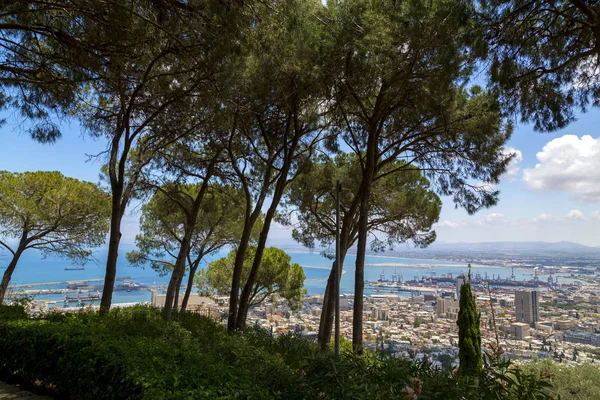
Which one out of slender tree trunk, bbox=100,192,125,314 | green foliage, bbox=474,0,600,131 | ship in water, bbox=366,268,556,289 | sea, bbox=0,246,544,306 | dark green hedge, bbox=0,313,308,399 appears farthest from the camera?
sea, bbox=0,246,544,306

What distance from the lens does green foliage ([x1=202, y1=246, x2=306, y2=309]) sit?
13.8 m

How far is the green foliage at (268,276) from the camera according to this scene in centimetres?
1377

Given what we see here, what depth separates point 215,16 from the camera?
4.25 metres

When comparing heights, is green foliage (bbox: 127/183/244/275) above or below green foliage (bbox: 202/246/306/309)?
above

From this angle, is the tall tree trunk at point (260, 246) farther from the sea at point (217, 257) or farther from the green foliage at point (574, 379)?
the green foliage at point (574, 379)

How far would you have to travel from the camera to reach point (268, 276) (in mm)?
13812

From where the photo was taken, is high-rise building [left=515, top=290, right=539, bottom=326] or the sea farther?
the sea

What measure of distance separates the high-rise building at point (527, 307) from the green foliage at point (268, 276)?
7413 mm

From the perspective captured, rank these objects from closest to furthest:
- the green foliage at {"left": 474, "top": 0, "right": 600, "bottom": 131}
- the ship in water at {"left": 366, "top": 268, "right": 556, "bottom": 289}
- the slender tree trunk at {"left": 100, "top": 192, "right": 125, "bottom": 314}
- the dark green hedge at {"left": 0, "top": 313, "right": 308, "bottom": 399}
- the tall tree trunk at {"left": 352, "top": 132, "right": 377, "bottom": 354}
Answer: the dark green hedge at {"left": 0, "top": 313, "right": 308, "bottom": 399}
the green foliage at {"left": 474, "top": 0, "right": 600, "bottom": 131}
the tall tree trunk at {"left": 352, "top": 132, "right": 377, "bottom": 354}
the slender tree trunk at {"left": 100, "top": 192, "right": 125, "bottom": 314}
the ship in water at {"left": 366, "top": 268, "right": 556, "bottom": 289}

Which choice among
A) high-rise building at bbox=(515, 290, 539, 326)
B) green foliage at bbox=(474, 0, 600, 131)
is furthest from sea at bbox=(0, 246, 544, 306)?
green foliage at bbox=(474, 0, 600, 131)

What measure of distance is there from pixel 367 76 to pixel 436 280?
11765mm

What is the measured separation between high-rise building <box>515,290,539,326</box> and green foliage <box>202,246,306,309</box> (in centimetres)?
741

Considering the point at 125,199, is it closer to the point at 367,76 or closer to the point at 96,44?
the point at 96,44

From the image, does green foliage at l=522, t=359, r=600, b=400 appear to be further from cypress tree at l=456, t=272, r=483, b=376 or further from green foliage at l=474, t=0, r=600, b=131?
Result: green foliage at l=474, t=0, r=600, b=131
